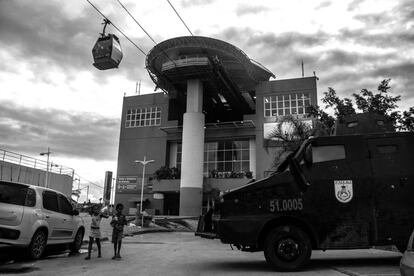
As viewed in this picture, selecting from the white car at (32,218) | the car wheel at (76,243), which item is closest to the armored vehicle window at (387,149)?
the white car at (32,218)

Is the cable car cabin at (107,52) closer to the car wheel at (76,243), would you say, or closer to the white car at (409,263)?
the car wheel at (76,243)

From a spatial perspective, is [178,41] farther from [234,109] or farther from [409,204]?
[409,204]

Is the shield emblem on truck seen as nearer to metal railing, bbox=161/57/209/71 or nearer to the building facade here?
metal railing, bbox=161/57/209/71

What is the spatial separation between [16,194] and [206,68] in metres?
38.8

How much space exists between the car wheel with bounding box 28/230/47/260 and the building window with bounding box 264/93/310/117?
44.3m

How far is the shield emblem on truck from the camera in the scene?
27.6 feet

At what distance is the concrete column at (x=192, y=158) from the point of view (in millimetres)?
48969

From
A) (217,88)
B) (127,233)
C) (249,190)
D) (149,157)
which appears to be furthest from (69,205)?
(149,157)

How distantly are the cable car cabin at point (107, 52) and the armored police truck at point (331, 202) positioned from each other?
18.2ft

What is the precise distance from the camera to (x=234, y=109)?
204ft

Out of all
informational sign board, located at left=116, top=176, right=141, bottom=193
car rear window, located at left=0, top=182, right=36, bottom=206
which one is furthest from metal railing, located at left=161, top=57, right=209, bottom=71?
car rear window, located at left=0, top=182, right=36, bottom=206

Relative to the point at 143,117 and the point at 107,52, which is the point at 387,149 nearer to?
the point at 107,52

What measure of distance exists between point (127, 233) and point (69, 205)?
10.6m

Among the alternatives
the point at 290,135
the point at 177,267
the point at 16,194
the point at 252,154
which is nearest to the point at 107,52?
the point at 16,194
